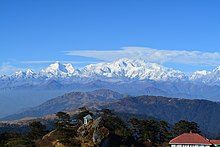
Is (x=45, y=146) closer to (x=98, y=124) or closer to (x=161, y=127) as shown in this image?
(x=98, y=124)

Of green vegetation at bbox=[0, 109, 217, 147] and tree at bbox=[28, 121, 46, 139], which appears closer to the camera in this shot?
green vegetation at bbox=[0, 109, 217, 147]

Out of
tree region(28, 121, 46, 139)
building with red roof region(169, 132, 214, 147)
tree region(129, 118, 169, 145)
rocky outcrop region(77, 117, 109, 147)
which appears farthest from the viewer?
tree region(28, 121, 46, 139)

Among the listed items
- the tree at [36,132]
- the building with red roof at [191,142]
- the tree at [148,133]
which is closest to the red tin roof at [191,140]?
the building with red roof at [191,142]

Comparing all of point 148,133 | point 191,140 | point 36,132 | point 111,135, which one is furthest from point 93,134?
point 36,132

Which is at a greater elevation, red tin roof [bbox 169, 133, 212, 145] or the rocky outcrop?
the rocky outcrop

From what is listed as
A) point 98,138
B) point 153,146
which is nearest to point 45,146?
point 98,138

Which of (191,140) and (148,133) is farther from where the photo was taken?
(148,133)

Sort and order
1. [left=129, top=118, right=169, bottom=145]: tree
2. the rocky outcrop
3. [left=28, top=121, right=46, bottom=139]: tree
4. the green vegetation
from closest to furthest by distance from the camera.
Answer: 1. the rocky outcrop
2. the green vegetation
3. [left=129, top=118, right=169, bottom=145]: tree
4. [left=28, top=121, right=46, bottom=139]: tree

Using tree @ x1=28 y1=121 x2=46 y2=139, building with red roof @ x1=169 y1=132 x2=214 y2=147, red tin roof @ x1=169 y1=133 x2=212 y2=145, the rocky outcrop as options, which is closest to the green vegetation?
tree @ x1=28 y1=121 x2=46 y2=139

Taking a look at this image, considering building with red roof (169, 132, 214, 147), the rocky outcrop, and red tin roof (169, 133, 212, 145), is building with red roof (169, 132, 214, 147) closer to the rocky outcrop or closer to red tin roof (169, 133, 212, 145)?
red tin roof (169, 133, 212, 145)

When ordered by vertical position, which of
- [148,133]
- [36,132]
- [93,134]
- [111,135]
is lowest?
[148,133]

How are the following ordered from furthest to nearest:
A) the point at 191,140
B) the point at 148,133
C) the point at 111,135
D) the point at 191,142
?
the point at 148,133
the point at 191,140
the point at 191,142
the point at 111,135

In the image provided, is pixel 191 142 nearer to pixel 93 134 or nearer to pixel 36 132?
pixel 93 134

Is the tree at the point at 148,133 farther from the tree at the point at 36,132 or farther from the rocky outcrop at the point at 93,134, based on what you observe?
the tree at the point at 36,132
